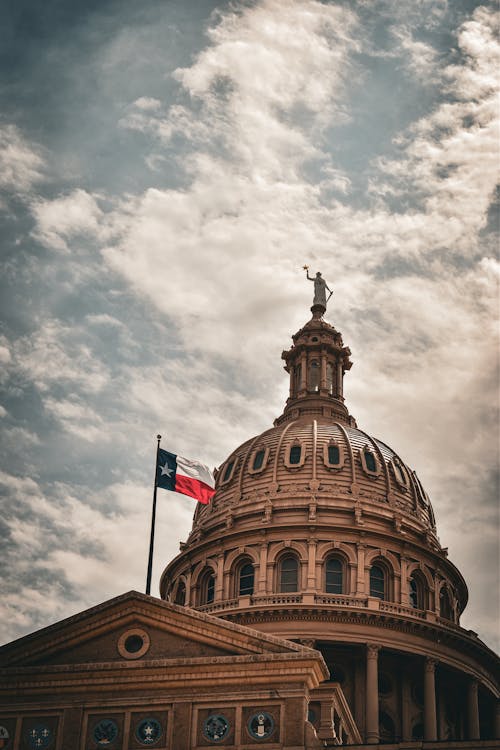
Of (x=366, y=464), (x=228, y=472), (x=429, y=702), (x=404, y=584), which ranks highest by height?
(x=228, y=472)

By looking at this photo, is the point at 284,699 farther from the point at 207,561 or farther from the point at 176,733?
the point at 207,561

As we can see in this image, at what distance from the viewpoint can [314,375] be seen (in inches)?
3782

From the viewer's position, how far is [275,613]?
2842 inches

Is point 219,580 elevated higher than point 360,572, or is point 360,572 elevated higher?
point 360,572

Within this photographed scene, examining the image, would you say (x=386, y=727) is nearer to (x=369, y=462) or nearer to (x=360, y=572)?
(x=360, y=572)

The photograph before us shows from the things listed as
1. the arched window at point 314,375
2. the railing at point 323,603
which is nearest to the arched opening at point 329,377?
the arched window at point 314,375

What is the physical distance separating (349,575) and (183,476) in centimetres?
2402

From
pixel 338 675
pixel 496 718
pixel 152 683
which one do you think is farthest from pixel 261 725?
pixel 496 718

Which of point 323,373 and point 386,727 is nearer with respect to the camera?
point 386,727

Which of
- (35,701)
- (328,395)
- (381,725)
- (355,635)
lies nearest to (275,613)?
(355,635)

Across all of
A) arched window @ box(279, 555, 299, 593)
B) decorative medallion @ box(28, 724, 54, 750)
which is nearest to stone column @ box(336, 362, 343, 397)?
arched window @ box(279, 555, 299, 593)

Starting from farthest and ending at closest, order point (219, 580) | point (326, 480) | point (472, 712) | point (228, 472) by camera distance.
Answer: point (228, 472)
point (326, 480)
point (219, 580)
point (472, 712)

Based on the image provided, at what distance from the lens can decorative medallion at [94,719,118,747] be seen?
41.0 m

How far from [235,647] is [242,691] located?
1668 millimetres
